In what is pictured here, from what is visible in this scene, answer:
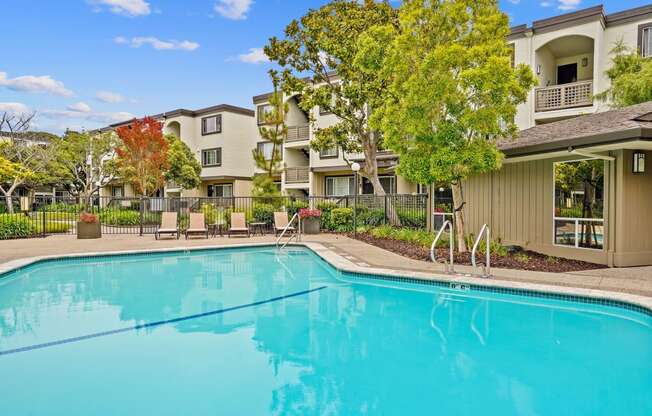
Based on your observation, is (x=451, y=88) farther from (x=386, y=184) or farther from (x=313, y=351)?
(x=386, y=184)

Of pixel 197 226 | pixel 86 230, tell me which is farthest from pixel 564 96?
pixel 86 230

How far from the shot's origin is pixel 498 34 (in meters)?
9.72

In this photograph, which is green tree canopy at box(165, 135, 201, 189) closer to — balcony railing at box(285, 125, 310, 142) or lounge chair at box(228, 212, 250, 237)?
balcony railing at box(285, 125, 310, 142)

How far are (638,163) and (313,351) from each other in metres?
7.70

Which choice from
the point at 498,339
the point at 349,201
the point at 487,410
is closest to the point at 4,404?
the point at 487,410

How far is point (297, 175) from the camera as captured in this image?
26172mm

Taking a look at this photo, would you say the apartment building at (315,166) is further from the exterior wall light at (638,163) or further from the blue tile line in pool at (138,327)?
the blue tile line in pool at (138,327)

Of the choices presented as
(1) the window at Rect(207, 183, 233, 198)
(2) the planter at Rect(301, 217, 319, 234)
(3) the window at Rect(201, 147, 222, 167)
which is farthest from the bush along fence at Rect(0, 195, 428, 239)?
(1) the window at Rect(207, 183, 233, 198)

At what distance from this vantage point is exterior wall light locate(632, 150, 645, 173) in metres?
8.59

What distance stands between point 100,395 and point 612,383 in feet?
16.1

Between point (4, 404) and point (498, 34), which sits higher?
point (498, 34)

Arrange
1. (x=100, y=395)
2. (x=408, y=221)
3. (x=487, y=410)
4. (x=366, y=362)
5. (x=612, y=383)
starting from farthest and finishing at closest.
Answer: (x=408, y=221), (x=366, y=362), (x=612, y=383), (x=100, y=395), (x=487, y=410)

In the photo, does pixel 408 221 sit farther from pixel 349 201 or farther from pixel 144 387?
pixel 144 387

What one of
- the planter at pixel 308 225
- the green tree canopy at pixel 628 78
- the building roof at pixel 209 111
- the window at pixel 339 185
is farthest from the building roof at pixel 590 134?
the building roof at pixel 209 111
